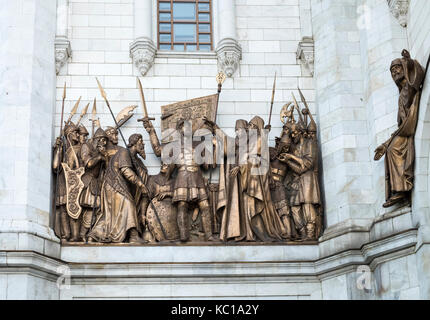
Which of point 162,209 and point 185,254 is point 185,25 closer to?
point 162,209

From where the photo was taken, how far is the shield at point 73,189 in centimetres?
1780

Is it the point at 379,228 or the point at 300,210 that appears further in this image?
the point at 300,210

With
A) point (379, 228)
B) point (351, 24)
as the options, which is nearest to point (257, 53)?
point (351, 24)

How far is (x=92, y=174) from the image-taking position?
18.2 meters

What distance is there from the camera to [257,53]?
19703 millimetres

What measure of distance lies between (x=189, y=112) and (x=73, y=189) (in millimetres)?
2619

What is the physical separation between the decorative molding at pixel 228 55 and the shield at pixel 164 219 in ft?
9.79

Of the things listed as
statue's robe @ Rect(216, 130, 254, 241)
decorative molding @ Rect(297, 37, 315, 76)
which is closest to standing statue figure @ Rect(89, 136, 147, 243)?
statue's robe @ Rect(216, 130, 254, 241)

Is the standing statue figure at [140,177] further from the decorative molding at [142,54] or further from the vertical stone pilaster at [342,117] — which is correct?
the vertical stone pilaster at [342,117]

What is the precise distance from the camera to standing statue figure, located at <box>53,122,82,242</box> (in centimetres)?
1778
